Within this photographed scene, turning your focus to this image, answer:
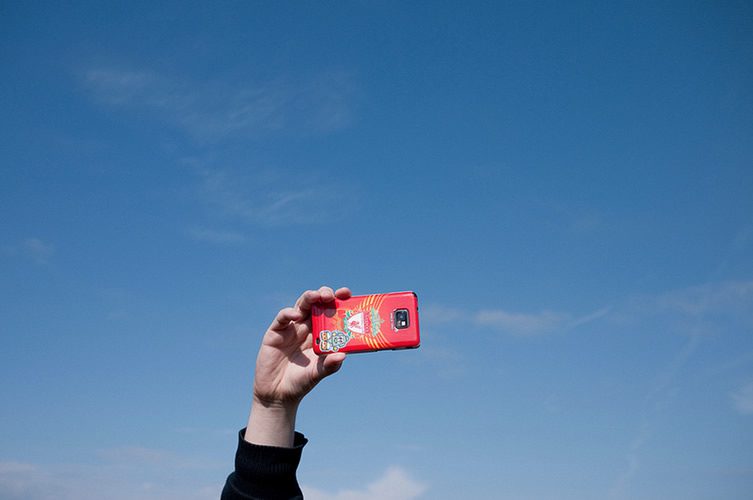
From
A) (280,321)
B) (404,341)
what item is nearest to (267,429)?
(280,321)

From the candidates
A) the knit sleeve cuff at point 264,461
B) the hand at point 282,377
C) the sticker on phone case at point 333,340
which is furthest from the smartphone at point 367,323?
the knit sleeve cuff at point 264,461

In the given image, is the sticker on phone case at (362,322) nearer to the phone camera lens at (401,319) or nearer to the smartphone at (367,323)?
the smartphone at (367,323)

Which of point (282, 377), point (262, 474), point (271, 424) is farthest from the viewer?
point (282, 377)

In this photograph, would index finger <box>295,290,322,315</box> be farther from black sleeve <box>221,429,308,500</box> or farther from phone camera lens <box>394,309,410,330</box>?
black sleeve <box>221,429,308,500</box>

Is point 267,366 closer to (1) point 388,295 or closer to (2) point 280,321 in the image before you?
(2) point 280,321

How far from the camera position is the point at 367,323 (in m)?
8.73

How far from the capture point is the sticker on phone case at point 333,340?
8.20 metres

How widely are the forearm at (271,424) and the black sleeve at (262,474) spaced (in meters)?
0.12

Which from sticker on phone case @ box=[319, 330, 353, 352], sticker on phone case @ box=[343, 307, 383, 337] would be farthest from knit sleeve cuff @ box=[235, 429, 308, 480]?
sticker on phone case @ box=[343, 307, 383, 337]

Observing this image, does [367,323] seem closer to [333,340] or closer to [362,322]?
[362,322]

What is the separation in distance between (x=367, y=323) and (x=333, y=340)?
62 centimetres

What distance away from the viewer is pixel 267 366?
26.5 feet

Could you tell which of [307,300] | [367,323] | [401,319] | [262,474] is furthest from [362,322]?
[262,474]

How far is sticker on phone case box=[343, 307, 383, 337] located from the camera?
8516mm
